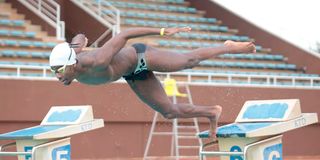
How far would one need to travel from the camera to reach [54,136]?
7.96 m

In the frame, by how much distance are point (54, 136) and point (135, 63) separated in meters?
2.36

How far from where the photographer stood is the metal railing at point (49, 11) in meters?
13.9

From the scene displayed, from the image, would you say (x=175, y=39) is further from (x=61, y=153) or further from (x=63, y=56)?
(x=63, y=56)

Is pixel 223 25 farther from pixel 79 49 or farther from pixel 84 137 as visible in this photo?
pixel 79 49

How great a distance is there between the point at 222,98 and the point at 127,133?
6.01 feet

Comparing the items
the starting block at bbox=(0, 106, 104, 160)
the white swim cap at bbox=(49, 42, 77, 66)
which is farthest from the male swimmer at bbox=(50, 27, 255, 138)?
the starting block at bbox=(0, 106, 104, 160)

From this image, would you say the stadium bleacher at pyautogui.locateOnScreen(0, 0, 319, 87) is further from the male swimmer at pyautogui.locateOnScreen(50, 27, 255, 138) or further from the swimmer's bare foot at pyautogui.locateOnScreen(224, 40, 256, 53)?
the swimmer's bare foot at pyautogui.locateOnScreen(224, 40, 256, 53)

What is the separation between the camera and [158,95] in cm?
615

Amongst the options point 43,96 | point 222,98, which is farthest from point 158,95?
point 222,98

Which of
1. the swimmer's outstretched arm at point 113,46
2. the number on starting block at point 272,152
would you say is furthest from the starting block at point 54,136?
the swimmer's outstretched arm at point 113,46

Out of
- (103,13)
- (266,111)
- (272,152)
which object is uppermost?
(103,13)

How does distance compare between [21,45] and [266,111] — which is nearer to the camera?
[266,111]

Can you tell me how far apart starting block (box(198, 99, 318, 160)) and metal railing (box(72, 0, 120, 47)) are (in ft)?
24.4

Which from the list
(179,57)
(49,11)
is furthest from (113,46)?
(49,11)
